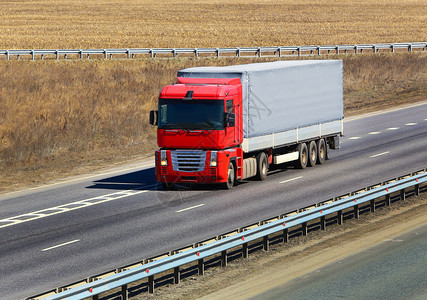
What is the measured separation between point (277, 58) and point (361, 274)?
50.6 metres

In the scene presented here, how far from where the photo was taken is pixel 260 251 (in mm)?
17406

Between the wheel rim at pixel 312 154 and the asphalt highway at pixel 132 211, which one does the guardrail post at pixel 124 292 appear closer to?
the asphalt highway at pixel 132 211

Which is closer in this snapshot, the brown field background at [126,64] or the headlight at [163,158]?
the headlight at [163,158]

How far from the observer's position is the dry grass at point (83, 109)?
31.4 metres

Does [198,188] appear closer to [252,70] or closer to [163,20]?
[252,70]

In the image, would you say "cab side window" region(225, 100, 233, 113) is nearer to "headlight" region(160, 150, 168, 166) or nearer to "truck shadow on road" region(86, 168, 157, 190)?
"headlight" region(160, 150, 168, 166)

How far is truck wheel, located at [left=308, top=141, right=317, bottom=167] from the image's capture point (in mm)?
29312

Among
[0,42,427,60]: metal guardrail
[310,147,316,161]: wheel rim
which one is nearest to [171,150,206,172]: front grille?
[310,147,316,161]: wheel rim

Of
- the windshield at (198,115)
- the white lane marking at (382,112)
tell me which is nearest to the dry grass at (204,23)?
the white lane marking at (382,112)

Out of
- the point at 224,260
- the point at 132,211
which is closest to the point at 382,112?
the point at 132,211

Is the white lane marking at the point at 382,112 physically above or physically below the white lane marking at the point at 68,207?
above

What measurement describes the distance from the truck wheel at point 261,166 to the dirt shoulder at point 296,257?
582cm

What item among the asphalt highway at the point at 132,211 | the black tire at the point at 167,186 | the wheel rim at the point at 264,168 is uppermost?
the wheel rim at the point at 264,168

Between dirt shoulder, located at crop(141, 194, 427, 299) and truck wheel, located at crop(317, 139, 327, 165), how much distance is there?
837 cm
